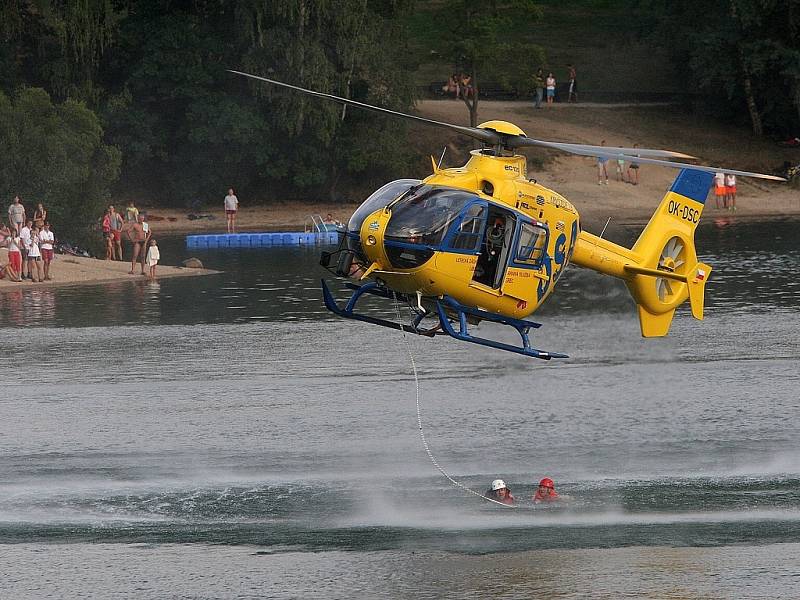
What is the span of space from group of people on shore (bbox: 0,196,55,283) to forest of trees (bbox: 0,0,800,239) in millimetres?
13916

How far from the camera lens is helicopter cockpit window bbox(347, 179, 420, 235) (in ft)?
75.5

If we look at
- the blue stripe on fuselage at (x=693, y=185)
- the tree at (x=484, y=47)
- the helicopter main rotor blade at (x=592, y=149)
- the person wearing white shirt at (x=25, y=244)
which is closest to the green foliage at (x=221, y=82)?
the tree at (x=484, y=47)

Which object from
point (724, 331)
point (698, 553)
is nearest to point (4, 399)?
point (698, 553)

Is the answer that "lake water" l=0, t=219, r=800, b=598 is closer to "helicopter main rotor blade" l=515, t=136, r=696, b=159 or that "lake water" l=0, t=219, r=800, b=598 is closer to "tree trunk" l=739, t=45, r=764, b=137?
"helicopter main rotor blade" l=515, t=136, r=696, b=159

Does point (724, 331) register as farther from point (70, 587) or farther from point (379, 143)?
point (379, 143)

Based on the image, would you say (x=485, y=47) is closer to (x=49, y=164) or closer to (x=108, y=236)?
(x=108, y=236)

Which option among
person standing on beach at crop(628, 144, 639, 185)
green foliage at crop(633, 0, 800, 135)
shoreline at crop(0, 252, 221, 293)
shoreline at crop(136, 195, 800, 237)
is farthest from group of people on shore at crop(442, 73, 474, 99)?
shoreline at crop(0, 252, 221, 293)

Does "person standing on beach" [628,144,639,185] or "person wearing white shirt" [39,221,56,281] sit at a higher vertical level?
"person standing on beach" [628,144,639,185]

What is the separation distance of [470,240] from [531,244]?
55.9 inches

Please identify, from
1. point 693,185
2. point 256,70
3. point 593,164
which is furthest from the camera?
point 593,164

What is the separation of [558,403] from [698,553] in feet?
32.9

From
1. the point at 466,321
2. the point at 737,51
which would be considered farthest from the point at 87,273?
the point at 737,51

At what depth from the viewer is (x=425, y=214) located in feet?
75.3

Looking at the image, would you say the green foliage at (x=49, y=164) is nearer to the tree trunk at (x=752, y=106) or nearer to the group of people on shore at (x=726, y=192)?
the group of people on shore at (x=726, y=192)
